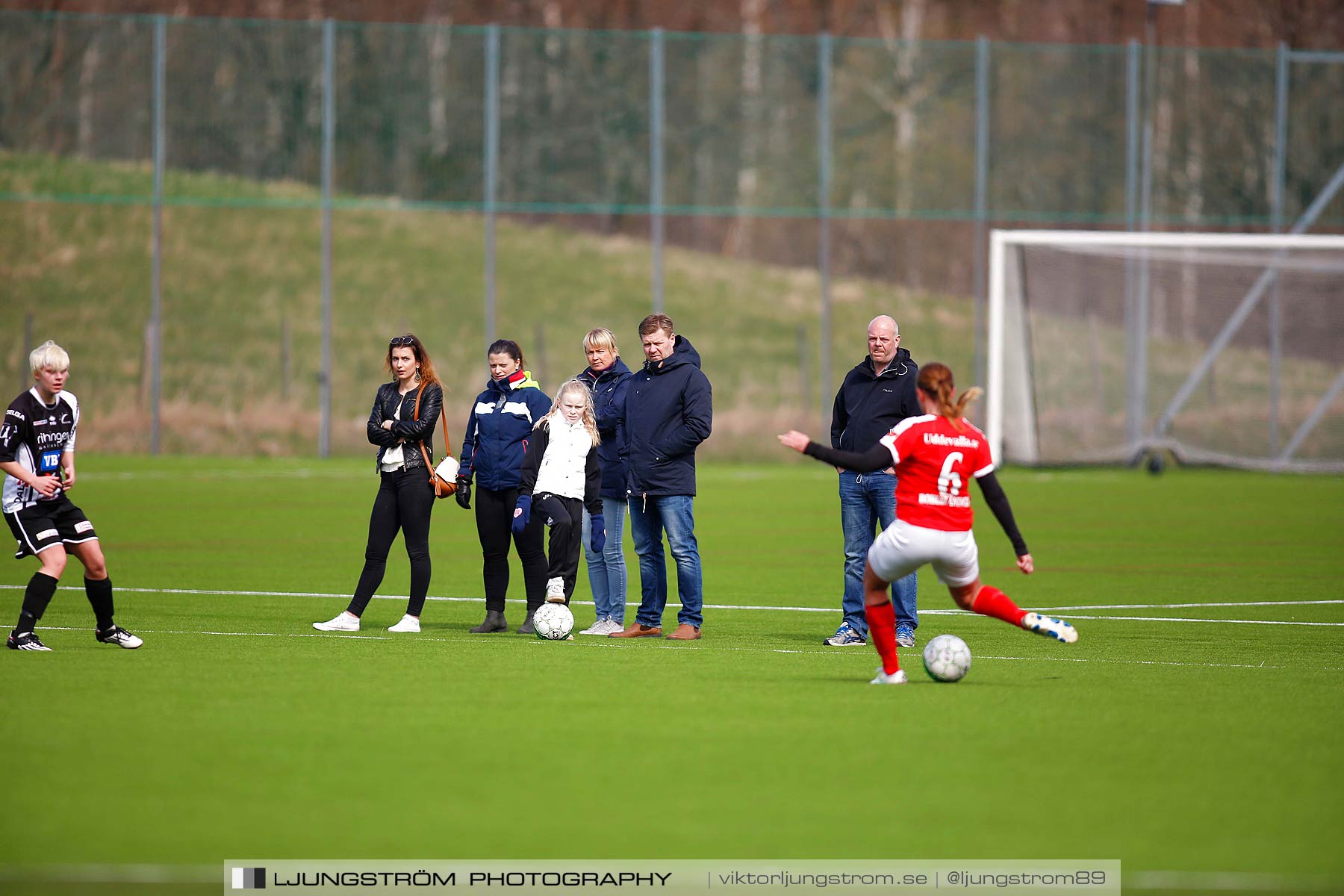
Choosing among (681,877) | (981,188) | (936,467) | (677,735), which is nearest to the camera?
(681,877)

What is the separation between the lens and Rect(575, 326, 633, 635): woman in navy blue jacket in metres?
12.3

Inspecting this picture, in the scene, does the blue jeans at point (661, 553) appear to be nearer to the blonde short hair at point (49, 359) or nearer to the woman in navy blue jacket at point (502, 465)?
the woman in navy blue jacket at point (502, 465)

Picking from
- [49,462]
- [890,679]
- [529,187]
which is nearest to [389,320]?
[529,187]

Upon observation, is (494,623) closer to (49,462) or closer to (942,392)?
(49,462)

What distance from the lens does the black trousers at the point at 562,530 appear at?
12.0 m

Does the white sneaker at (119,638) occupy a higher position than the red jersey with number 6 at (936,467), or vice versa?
the red jersey with number 6 at (936,467)

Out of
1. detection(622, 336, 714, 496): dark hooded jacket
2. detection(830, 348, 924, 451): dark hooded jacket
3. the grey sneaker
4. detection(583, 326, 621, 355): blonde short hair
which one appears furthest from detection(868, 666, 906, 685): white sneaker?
detection(583, 326, 621, 355): blonde short hair

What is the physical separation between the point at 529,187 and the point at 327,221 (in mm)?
4574

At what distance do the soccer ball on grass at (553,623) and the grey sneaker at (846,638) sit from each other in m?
1.72

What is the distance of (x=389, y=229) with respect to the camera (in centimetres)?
4012

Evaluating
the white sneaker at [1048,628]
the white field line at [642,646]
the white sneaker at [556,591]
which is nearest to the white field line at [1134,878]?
the white sneaker at [1048,628]

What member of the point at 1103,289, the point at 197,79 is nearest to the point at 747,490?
the point at 1103,289

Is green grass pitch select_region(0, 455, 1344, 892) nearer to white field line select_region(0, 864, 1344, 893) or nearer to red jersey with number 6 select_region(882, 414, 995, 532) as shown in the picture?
white field line select_region(0, 864, 1344, 893)

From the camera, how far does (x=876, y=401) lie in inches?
470
